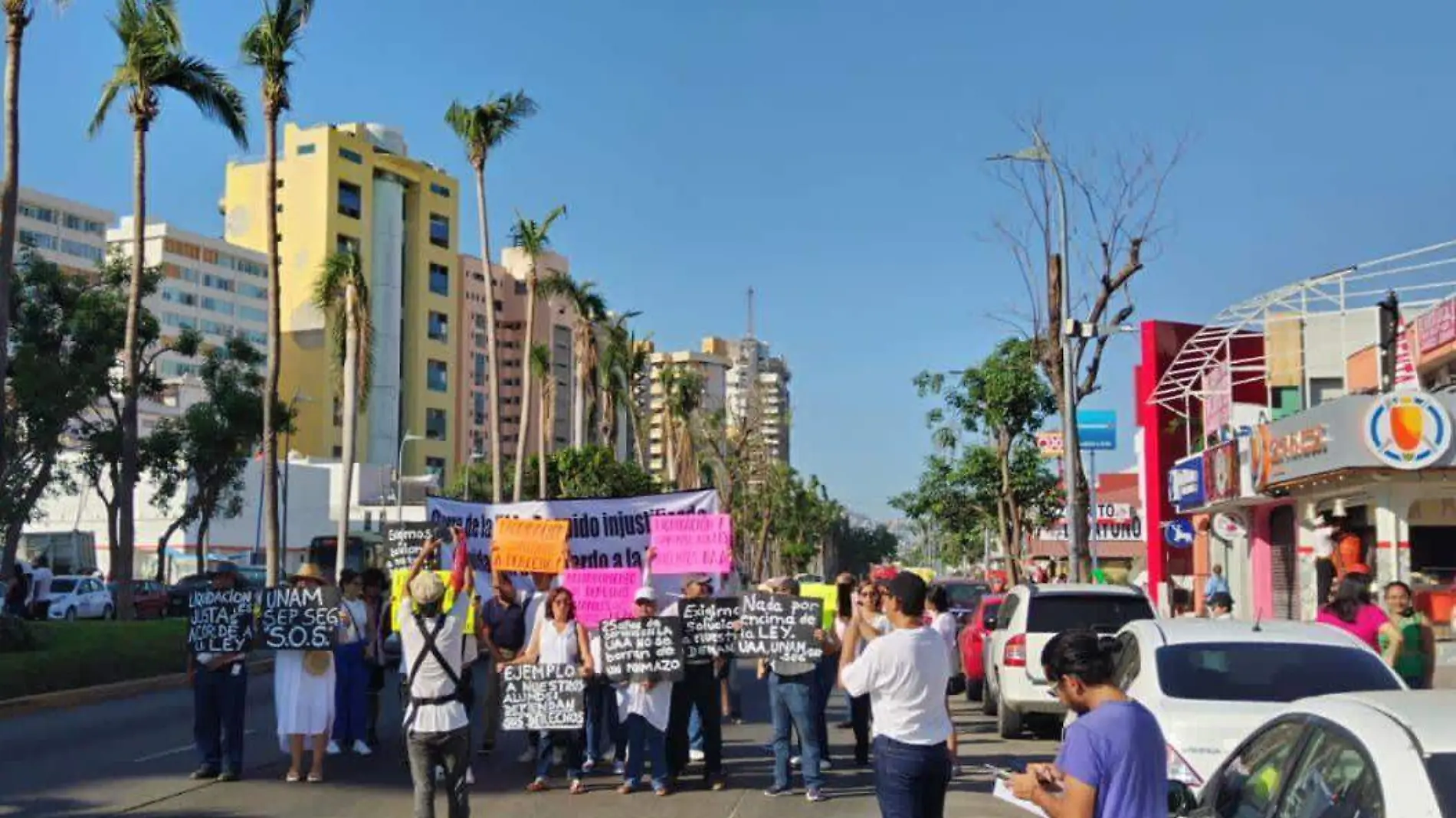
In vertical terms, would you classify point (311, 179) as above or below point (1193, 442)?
above

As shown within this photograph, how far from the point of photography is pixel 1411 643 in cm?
1124

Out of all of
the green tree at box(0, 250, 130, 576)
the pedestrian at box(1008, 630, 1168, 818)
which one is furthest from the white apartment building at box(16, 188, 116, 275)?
the pedestrian at box(1008, 630, 1168, 818)

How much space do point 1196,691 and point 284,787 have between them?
24.3 feet

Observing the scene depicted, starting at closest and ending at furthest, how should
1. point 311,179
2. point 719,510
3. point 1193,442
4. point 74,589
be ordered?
point 719,510
point 1193,442
point 74,589
point 311,179

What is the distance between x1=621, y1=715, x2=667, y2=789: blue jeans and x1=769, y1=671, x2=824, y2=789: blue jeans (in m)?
0.92

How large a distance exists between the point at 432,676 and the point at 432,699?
0.42ft

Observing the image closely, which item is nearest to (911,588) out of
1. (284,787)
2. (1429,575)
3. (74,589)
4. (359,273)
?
(284,787)

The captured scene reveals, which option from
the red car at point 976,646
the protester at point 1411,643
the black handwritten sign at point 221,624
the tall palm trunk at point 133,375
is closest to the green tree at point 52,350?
the tall palm trunk at point 133,375

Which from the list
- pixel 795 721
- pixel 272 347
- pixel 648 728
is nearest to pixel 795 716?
pixel 795 721

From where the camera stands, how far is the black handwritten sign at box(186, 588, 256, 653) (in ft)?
40.3

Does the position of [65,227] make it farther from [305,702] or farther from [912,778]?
[912,778]

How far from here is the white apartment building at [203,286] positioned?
12138cm

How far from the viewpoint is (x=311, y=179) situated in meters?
95.2

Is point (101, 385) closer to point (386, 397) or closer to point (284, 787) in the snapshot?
point (284, 787)
